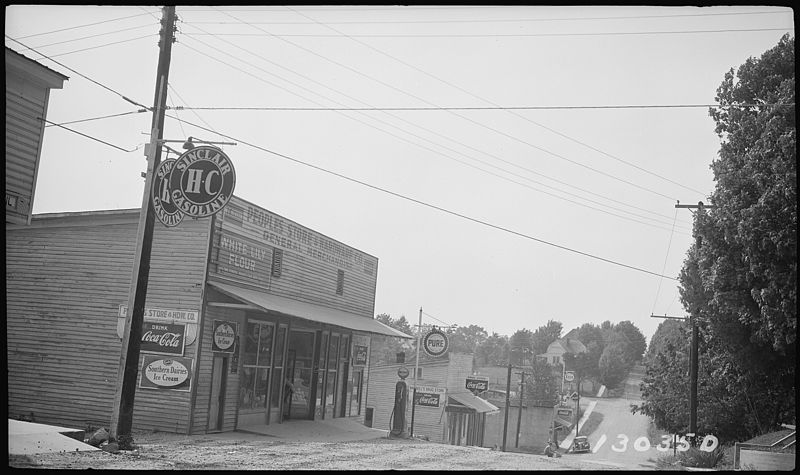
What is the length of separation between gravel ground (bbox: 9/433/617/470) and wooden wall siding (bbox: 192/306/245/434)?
2.05ft

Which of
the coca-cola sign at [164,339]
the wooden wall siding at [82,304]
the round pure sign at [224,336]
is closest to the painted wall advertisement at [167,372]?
the coca-cola sign at [164,339]

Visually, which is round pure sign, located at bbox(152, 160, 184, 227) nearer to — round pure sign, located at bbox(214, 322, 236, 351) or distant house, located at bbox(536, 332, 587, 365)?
round pure sign, located at bbox(214, 322, 236, 351)

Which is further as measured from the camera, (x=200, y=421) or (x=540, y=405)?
(x=540, y=405)

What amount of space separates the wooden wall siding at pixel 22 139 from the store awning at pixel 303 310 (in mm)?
4885

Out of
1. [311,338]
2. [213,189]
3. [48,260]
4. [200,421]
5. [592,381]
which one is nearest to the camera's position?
[213,189]

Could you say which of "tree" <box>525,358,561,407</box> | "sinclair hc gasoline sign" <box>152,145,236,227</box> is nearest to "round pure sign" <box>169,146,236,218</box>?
"sinclair hc gasoline sign" <box>152,145,236,227</box>

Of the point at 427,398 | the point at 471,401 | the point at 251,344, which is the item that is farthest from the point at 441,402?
the point at 251,344

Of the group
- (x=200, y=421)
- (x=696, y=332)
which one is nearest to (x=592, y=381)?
(x=696, y=332)

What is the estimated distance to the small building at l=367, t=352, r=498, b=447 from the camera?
48.0 metres

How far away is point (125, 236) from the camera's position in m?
20.5

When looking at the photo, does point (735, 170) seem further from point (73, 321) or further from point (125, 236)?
point (73, 321)

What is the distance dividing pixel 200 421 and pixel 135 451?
4.36 m

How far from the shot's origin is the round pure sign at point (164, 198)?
16.2m

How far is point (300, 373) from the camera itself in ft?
80.8
